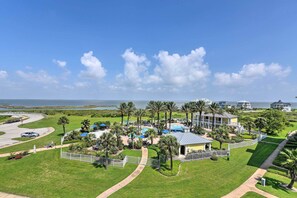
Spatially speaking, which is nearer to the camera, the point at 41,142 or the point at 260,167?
the point at 260,167

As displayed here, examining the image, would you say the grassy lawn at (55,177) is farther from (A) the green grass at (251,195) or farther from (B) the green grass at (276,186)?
(B) the green grass at (276,186)

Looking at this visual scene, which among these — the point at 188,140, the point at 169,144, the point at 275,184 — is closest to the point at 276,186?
the point at 275,184

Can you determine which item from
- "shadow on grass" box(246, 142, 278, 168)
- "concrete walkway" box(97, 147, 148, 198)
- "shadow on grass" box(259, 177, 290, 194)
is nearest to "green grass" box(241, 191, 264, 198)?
"shadow on grass" box(259, 177, 290, 194)

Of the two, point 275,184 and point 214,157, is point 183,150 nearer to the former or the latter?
point 214,157

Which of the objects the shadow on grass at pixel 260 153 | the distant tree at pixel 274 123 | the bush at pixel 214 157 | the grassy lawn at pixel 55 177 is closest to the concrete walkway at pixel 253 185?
the shadow on grass at pixel 260 153

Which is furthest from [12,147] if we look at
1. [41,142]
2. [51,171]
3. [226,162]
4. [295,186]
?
[295,186]

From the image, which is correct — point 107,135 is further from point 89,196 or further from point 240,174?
point 240,174

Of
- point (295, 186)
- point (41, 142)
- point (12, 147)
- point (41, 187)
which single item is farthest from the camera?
point (41, 142)
